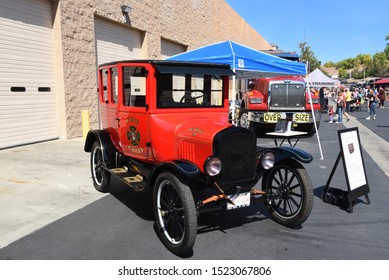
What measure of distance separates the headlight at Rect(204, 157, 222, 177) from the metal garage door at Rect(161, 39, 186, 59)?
13616 mm

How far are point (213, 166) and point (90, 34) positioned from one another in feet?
29.8

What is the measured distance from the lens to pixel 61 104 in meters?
10.1

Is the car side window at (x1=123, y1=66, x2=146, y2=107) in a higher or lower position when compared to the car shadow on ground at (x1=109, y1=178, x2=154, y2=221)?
higher

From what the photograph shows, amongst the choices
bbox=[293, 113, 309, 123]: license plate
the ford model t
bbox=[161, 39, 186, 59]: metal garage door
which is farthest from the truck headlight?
the ford model t

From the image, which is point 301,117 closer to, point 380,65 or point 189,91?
point 189,91

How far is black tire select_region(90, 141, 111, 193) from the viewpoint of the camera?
528 cm

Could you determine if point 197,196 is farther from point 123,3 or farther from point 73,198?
point 123,3

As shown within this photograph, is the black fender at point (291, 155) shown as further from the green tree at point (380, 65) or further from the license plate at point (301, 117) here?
the green tree at point (380, 65)

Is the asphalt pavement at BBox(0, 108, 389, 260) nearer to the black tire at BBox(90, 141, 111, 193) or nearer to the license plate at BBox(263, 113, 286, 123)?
the black tire at BBox(90, 141, 111, 193)

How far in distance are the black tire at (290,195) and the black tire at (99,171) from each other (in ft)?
7.83

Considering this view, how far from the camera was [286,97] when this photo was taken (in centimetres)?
1195

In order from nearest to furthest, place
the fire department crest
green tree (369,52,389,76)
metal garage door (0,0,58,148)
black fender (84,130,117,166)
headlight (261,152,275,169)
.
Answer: headlight (261,152,275,169) < the fire department crest < black fender (84,130,117,166) < metal garage door (0,0,58,148) < green tree (369,52,389,76)

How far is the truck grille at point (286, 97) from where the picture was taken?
470 inches

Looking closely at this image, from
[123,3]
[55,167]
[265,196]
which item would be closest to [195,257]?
[265,196]
